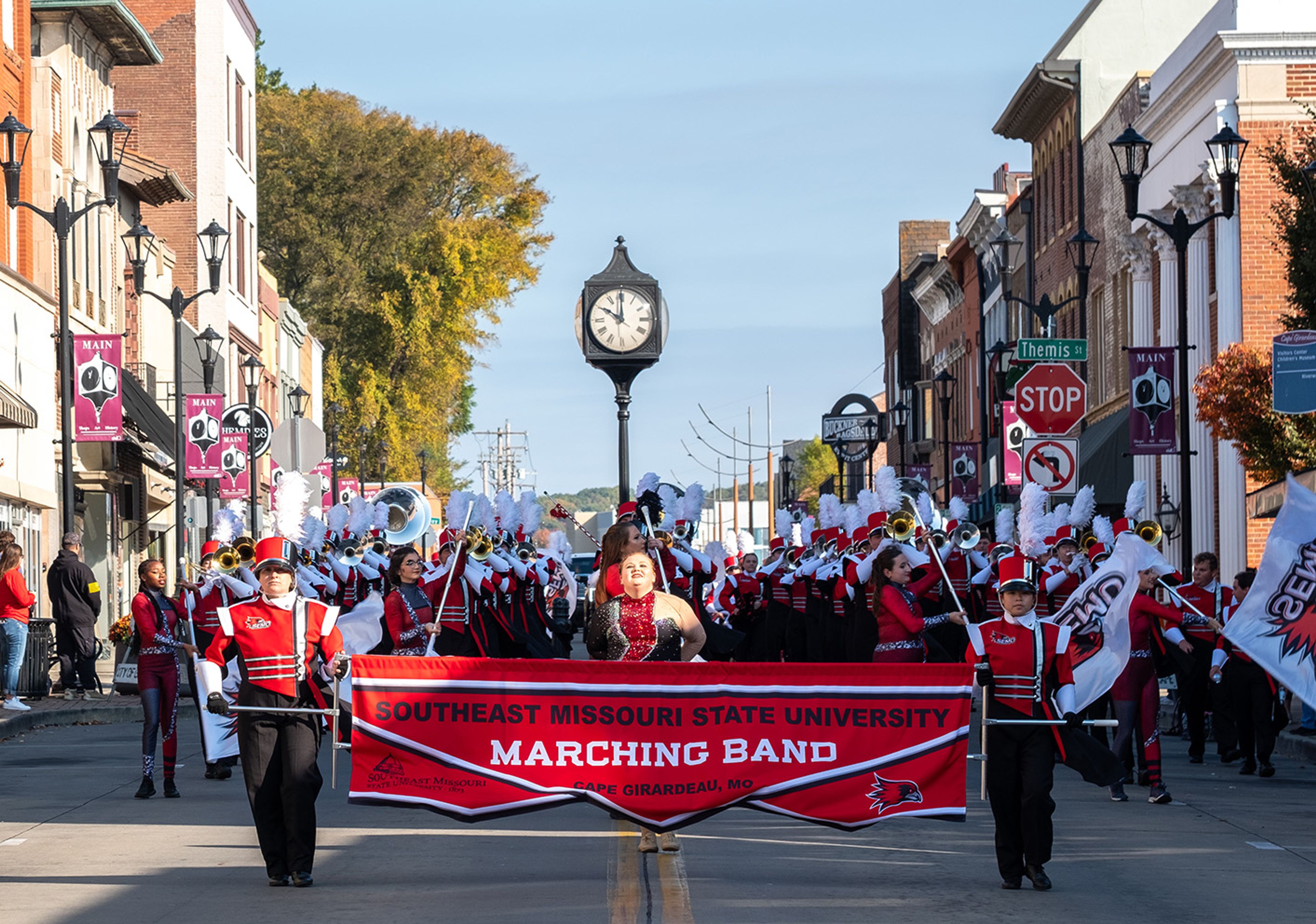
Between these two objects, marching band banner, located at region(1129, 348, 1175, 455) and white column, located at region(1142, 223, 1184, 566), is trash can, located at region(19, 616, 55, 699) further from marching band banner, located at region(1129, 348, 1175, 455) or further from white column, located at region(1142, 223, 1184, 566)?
white column, located at region(1142, 223, 1184, 566)

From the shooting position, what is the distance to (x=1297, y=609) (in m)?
13.7

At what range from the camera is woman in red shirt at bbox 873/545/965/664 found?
48.9 feet

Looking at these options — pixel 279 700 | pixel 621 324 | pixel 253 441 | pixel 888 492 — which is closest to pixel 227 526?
pixel 621 324

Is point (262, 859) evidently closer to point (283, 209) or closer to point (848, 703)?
point (848, 703)

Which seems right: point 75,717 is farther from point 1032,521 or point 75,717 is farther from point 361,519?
point 1032,521

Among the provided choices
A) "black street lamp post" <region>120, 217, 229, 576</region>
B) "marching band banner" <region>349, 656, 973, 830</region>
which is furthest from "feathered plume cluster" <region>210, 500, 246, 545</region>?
"black street lamp post" <region>120, 217, 229, 576</region>

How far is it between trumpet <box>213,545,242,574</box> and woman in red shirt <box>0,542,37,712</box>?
22.2 ft

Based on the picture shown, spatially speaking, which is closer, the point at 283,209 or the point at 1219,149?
the point at 1219,149

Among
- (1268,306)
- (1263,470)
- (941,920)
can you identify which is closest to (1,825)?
(941,920)

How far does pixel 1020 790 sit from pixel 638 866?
2.04 metres

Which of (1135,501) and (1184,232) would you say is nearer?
(1135,501)

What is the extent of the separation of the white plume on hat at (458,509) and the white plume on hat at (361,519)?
4.59 ft

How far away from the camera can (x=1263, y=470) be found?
28812 millimetres

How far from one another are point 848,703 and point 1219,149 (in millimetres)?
27030
